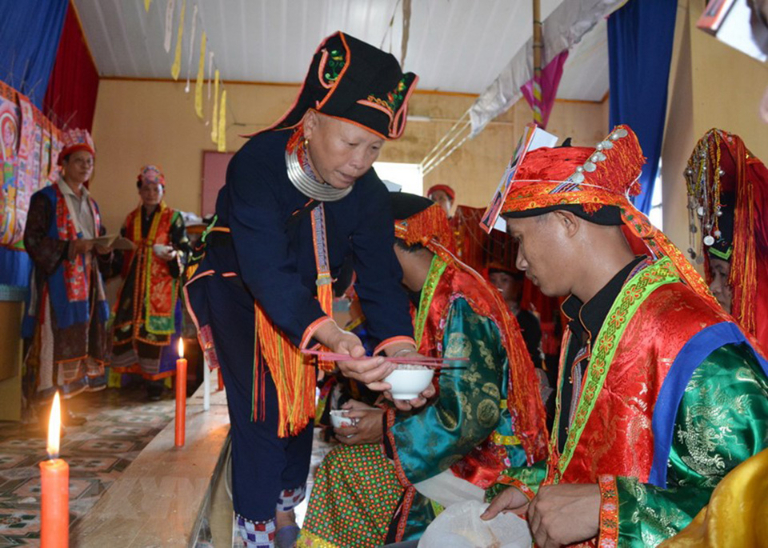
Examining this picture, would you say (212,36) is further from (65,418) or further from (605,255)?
(605,255)

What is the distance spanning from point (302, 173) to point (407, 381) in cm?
70

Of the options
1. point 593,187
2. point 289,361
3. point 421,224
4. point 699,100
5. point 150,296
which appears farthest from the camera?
point 150,296

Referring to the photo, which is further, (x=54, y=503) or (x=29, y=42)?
(x=29, y=42)

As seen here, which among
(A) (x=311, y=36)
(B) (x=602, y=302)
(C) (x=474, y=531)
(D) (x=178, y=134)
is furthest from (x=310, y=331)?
(D) (x=178, y=134)

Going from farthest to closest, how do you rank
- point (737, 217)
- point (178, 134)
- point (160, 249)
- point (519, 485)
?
point (178, 134), point (160, 249), point (737, 217), point (519, 485)

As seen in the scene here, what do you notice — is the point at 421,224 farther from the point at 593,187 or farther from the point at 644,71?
the point at 644,71

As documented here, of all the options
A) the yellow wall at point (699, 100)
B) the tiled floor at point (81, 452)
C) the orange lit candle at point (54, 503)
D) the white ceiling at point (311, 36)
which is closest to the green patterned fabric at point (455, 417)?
the orange lit candle at point (54, 503)

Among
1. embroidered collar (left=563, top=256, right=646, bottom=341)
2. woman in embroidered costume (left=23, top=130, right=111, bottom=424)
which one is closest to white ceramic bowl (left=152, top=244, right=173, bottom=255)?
woman in embroidered costume (left=23, top=130, right=111, bottom=424)

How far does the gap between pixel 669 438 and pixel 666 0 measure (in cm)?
430

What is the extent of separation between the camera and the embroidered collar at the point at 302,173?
71.9 inches

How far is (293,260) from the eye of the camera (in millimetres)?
1806

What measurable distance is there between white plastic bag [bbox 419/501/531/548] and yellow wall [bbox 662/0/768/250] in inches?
116

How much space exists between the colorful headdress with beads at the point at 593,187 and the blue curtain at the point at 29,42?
168 inches

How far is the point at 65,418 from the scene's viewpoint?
425 centimetres
